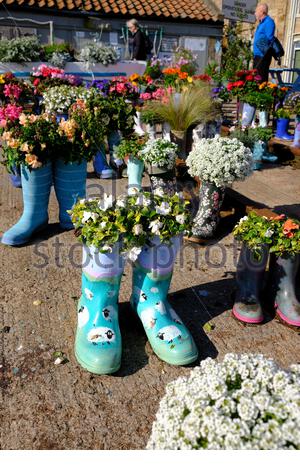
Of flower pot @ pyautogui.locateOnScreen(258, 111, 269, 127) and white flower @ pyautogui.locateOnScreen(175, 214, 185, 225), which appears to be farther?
flower pot @ pyautogui.locateOnScreen(258, 111, 269, 127)

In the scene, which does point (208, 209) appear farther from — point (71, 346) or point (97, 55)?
point (97, 55)

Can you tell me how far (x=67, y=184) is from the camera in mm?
3951

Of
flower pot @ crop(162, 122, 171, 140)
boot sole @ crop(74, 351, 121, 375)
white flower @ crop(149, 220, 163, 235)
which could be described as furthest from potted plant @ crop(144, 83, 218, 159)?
boot sole @ crop(74, 351, 121, 375)

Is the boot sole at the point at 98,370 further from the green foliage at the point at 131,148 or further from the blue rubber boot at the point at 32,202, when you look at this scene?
the green foliage at the point at 131,148

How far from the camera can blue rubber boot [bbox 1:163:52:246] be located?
3703 mm

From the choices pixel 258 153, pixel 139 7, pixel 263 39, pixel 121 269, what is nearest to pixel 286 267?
pixel 121 269

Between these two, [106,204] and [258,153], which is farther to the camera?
[258,153]

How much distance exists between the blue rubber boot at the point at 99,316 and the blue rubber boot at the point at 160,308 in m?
0.16

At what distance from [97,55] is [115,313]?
337 inches

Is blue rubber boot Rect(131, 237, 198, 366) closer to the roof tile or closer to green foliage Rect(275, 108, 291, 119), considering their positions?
green foliage Rect(275, 108, 291, 119)

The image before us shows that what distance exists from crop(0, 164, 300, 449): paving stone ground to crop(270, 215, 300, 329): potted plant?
3.8 inches

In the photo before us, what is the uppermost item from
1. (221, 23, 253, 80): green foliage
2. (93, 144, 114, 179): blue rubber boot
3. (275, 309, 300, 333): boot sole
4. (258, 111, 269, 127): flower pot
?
(221, 23, 253, 80): green foliage
